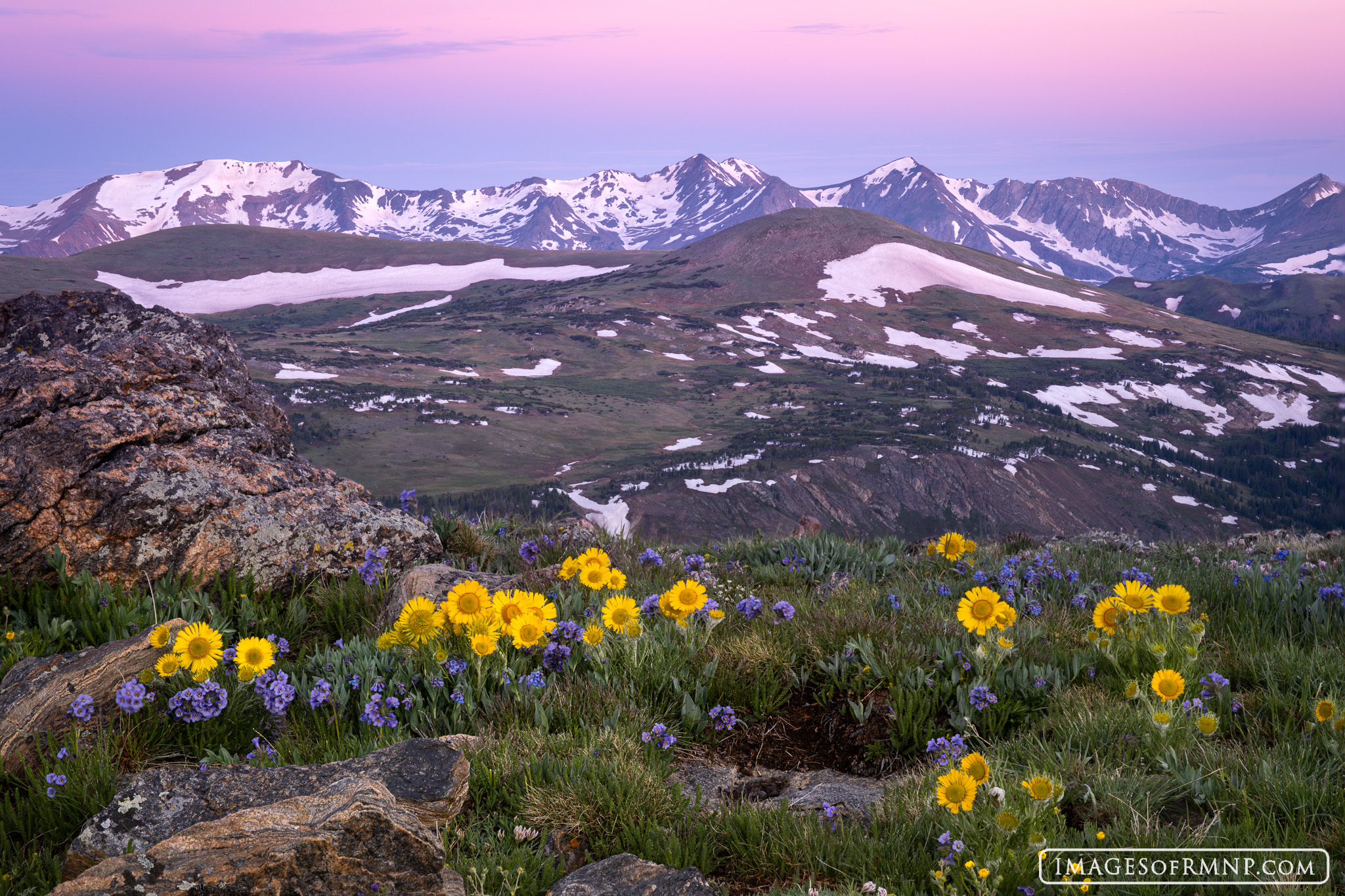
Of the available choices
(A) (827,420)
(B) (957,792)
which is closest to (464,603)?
(B) (957,792)

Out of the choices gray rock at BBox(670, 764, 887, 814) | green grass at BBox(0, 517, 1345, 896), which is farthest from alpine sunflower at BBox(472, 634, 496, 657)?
gray rock at BBox(670, 764, 887, 814)

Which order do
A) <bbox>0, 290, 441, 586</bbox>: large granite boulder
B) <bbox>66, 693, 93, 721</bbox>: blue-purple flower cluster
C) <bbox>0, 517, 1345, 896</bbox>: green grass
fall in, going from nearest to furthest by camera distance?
<bbox>0, 517, 1345, 896</bbox>: green grass < <bbox>66, 693, 93, 721</bbox>: blue-purple flower cluster < <bbox>0, 290, 441, 586</bbox>: large granite boulder

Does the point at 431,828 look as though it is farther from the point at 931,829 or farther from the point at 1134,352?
the point at 1134,352

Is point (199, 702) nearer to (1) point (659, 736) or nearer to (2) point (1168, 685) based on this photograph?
(1) point (659, 736)

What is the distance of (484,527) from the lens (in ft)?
28.0

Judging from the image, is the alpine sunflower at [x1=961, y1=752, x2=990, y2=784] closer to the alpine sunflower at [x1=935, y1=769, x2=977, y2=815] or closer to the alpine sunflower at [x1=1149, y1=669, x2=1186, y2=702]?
the alpine sunflower at [x1=935, y1=769, x2=977, y2=815]

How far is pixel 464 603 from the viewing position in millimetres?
4531

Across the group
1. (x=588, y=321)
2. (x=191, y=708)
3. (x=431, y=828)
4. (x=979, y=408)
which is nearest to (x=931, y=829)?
(x=431, y=828)

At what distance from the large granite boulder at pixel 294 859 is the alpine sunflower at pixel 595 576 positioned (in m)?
2.33

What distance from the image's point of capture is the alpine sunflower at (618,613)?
4621 millimetres

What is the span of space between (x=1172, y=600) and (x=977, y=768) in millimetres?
2473

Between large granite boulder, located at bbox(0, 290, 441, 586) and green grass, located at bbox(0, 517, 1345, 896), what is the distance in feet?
1.15

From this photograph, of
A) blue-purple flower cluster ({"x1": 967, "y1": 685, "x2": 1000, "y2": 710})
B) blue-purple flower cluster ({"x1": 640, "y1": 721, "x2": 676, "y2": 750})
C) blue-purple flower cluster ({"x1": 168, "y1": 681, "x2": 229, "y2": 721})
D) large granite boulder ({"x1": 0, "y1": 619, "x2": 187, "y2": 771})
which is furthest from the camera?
blue-purple flower cluster ({"x1": 967, "y1": 685, "x2": 1000, "y2": 710})

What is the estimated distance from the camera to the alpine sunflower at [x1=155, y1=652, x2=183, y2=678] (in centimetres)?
388
